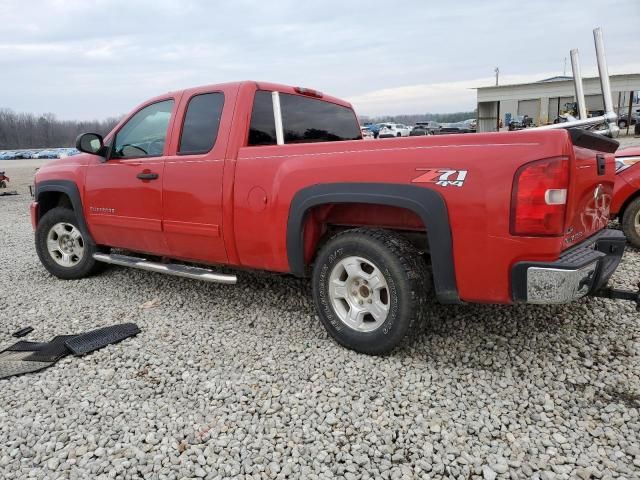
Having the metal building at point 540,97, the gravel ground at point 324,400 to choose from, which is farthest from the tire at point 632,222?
the metal building at point 540,97

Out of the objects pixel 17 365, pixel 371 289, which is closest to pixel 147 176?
pixel 17 365

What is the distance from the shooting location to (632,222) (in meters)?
5.65

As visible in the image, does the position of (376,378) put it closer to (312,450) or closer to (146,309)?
(312,450)

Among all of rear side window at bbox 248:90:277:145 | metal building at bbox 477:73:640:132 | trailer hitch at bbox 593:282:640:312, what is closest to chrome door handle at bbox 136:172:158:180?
rear side window at bbox 248:90:277:145

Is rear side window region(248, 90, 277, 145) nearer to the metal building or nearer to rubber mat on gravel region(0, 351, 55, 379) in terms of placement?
rubber mat on gravel region(0, 351, 55, 379)

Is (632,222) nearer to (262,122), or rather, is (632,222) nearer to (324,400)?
(262,122)

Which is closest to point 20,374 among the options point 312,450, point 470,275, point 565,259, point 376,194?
point 312,450

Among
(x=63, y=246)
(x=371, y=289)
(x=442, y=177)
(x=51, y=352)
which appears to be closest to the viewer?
(x=442, y=177)

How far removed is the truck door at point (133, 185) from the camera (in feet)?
14.3

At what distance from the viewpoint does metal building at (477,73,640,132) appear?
99.1 ft

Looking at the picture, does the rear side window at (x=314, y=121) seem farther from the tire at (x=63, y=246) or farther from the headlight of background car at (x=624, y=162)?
the headlight of background car at (x=624, y=162)

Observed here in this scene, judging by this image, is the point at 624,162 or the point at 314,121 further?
the point at 624,162

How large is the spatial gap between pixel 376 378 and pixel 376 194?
1.15 metres

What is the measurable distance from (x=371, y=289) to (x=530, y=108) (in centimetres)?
3652
